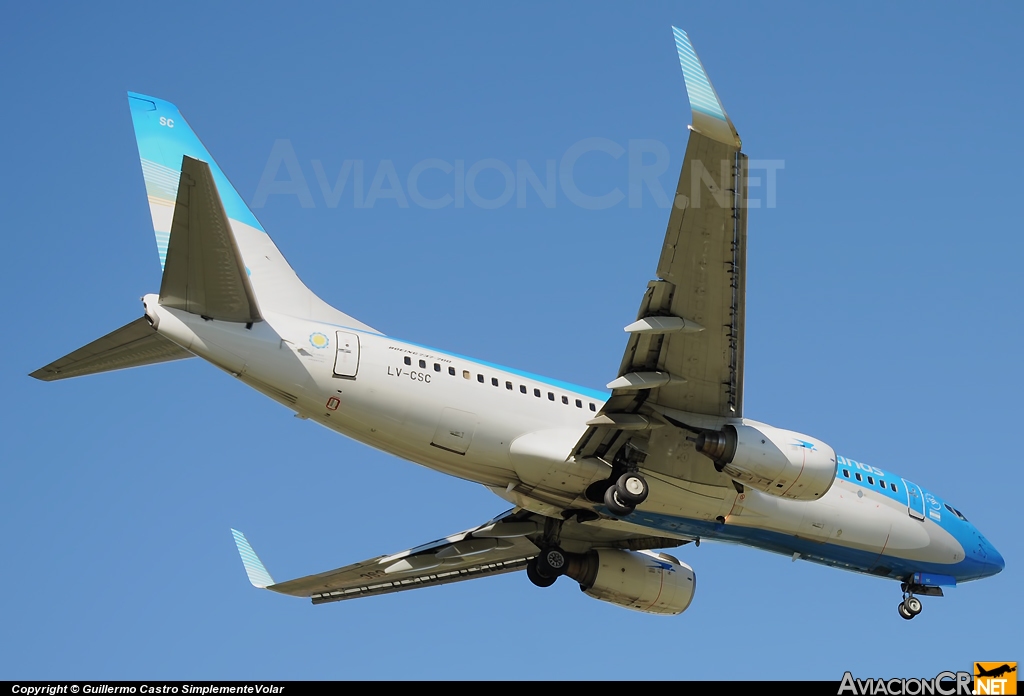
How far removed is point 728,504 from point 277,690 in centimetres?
1005

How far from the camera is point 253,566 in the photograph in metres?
29.2

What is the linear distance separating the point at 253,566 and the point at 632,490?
33.8 ft

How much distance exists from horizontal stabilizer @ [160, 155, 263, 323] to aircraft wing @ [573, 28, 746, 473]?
6.93m

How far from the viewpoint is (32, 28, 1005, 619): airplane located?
2067cm

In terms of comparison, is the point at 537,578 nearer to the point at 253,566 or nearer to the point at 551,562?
the point at 551,562

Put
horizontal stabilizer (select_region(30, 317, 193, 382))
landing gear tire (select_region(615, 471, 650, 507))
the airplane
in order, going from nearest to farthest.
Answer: the airplane
horizontal stabilizer (select_region(30, 317, 193, 382))
landing gear tire (select_region(615, 471, 650, 507))

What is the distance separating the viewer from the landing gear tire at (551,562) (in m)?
28.2

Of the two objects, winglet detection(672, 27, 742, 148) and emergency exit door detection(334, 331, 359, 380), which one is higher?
winglet detection(672, 27, 742, 148)

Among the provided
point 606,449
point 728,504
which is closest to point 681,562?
point 728,504

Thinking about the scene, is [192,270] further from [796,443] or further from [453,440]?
[796,443]

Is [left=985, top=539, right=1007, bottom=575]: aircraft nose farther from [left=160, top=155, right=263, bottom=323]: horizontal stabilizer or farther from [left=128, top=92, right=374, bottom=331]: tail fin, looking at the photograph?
[left=160, top=155, right=263, bottom=323]: horizontal stabilizer

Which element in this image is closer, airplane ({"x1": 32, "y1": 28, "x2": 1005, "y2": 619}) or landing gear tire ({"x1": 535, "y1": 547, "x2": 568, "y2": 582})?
airplane ({"x1": 32, "y1": 28, "x2": 1005, "y2": 619})

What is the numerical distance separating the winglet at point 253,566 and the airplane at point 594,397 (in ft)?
0.34

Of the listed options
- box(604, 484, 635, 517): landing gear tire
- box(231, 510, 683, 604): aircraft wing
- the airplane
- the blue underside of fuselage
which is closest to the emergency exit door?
the airplane
